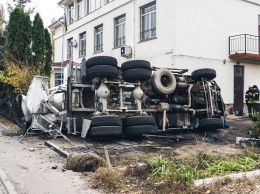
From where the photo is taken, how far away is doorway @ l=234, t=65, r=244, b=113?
16.3 m

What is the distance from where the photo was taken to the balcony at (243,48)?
51.4 feet

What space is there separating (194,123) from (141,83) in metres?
2.40

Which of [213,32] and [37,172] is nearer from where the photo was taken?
[37,172]

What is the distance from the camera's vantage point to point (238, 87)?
16.4 metres

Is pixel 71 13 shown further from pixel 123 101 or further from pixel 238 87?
pixel 123 101

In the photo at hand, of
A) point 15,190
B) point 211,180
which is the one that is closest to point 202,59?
point 211,180

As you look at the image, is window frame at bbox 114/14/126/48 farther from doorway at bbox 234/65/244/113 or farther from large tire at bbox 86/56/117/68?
large tire at bbox 86/56/117/68

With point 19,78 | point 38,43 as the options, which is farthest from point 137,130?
point 38,43

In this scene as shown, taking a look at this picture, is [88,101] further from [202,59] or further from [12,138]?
[202,59]

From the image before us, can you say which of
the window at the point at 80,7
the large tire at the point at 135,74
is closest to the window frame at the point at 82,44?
the window at the point at 80,7

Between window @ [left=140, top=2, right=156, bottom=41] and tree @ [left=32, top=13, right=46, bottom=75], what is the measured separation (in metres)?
4.93

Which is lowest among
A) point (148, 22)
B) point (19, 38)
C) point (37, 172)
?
point (37, 172)

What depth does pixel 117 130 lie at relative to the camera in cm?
788

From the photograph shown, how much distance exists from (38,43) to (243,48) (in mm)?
10097
